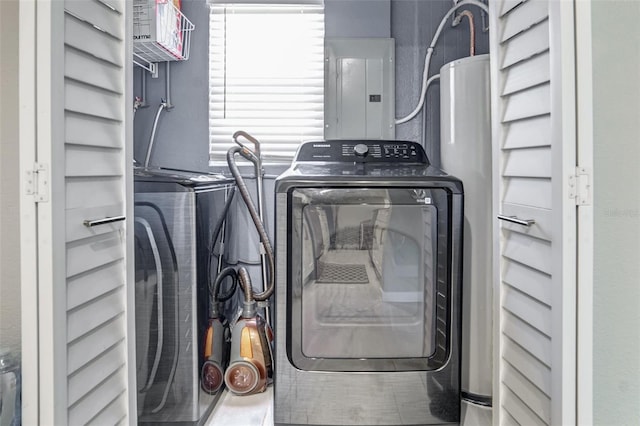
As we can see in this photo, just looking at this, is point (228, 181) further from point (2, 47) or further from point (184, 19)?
point (2, 47)

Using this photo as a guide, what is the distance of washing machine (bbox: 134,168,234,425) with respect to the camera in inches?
67.4

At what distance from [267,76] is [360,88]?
52 centimetres

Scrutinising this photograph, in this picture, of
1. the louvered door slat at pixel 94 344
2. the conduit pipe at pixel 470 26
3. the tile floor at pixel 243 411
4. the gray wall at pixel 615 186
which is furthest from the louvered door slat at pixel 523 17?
the tile floor at pixel 243 411

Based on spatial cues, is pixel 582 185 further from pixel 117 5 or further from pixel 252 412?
pixel 252 412

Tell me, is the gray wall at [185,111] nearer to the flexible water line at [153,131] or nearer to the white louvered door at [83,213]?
the flexible water line at [153,131]

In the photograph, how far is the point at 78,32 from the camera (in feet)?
4.00

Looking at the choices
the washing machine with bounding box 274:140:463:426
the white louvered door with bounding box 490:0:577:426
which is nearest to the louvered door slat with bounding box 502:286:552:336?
the white louvered door with bounding box 490:0:577:426

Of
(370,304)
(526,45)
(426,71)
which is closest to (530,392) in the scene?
(370,304)

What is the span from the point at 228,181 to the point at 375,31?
1.16m

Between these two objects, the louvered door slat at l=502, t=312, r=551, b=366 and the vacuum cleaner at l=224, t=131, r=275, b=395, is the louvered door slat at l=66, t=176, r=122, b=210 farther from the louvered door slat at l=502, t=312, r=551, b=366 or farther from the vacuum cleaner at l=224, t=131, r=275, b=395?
the louvered door slat at l=502, t=312, r=551, b=366

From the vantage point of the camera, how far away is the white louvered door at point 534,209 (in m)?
1.17

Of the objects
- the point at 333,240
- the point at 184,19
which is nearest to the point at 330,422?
the point at 333,240

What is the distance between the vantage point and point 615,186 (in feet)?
4.05

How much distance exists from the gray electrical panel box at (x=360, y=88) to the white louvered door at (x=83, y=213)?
4.62 feet
